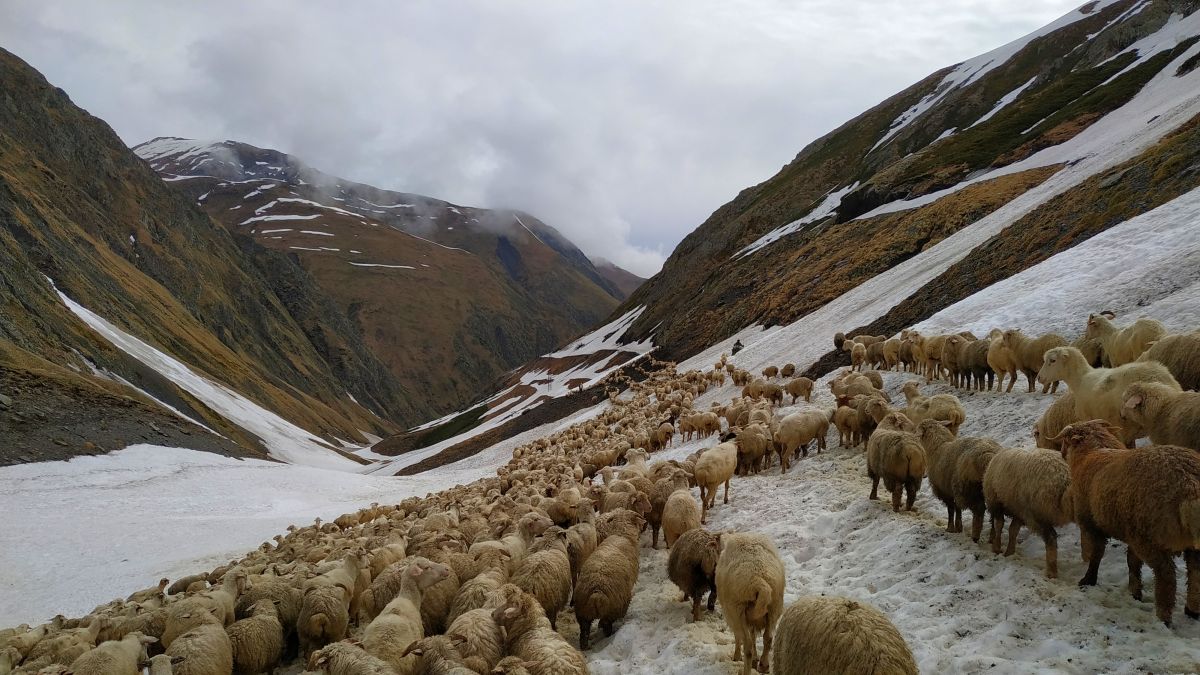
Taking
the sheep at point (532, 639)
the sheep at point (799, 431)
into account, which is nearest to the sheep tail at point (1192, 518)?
the sheep at point (532, 639)

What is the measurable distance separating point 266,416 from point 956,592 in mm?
71410

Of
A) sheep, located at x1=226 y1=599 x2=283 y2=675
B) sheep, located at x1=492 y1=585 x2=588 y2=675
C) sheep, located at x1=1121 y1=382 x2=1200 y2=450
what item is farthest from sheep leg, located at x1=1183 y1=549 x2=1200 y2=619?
sheep, located at x1=226 y1=599 x2=283 y2=675

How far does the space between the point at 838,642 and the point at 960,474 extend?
468cm

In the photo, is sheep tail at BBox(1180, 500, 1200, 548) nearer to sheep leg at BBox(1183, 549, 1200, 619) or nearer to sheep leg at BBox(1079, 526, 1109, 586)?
sheep leg at BBox(1183, 549, 1200, 619)

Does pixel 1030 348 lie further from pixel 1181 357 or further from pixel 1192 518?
pixel 1192 518

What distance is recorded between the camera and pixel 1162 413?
8273 millimetres

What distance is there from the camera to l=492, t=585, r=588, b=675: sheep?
293 inches

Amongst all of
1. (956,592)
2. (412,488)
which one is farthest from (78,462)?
(956,592)

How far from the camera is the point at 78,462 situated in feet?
90.9

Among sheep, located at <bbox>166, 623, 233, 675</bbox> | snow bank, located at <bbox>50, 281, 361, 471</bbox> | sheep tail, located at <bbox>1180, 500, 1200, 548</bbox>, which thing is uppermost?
snow bank, located at <bbox>50, 281, 361, 471</bbox>

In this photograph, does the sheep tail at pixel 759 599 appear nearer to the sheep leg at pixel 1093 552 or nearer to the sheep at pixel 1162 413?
the sheep leg at pixel 1093 552

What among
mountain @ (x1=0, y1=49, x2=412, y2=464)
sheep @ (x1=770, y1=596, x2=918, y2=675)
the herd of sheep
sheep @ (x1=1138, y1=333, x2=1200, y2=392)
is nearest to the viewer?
sheep @ (x1=770, y1=596, x2=918, y2=675)

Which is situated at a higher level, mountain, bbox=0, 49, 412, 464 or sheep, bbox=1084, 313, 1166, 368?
mountain, bbox=0, 49, 412, 464

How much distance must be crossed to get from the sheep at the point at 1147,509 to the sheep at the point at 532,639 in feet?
20.1
